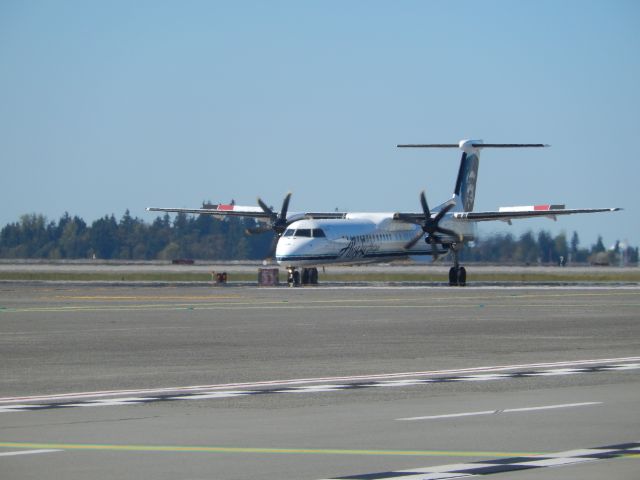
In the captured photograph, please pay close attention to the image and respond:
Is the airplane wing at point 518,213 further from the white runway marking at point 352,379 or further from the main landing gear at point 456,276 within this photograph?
the white runway marking at point 352,379

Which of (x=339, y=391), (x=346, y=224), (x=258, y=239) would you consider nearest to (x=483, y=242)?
(x=346, y=224)

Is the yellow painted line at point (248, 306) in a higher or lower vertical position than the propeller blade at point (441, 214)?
lower

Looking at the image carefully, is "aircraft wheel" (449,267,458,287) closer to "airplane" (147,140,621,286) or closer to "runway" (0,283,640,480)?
"airplane" (147,140,621,286)

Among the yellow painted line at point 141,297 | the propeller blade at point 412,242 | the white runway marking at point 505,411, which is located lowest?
the white runway marking at point 505,411

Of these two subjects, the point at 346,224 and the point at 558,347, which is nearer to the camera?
the point at 558,347

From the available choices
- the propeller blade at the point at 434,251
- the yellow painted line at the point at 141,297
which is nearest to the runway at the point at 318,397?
the yellow painted line at the point at 141,297

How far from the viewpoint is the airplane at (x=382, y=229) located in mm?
66625

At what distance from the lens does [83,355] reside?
22938mm

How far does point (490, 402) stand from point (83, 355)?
9.49 m

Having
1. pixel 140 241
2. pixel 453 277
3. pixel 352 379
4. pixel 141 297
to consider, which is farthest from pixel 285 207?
pixel 140 241

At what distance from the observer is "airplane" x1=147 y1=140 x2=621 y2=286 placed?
66.6 meters

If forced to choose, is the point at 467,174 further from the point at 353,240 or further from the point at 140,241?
the point at 140,241

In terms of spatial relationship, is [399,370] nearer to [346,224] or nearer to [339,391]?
[339,391]

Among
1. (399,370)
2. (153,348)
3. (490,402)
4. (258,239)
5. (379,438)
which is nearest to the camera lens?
(379,438)
